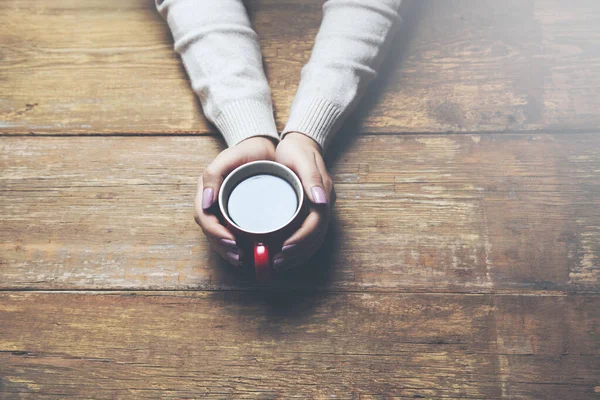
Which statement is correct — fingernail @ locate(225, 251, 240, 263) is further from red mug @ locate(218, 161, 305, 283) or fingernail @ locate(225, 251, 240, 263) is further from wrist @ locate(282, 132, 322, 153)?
wrist @ locate(282, 132, 322, 153)

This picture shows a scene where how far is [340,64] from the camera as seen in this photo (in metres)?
0.82

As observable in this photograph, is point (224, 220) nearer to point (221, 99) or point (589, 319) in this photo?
point (221, 99)

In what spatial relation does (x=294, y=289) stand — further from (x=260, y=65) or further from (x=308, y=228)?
(x=260, y=65)

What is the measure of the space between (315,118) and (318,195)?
0.18m

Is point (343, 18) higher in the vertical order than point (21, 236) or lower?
higher

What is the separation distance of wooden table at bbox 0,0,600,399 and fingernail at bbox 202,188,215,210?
0.15 meters

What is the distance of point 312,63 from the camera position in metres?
0.85

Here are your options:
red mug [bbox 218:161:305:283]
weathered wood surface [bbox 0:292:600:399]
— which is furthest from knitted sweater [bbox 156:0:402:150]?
weathered wood surface [bbox 0:292:600:399]

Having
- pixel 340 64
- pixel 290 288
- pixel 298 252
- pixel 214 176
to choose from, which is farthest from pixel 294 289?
pixel 340 64

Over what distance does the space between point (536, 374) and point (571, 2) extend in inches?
27.7

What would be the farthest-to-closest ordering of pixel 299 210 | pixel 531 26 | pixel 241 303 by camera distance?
pixel 531 26
pixel 241 303
pixel 299 210

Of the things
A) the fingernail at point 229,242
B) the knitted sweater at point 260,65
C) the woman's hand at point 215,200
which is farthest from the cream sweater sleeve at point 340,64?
the fingernail at point 229,242

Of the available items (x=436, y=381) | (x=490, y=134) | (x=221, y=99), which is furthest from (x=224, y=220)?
(x=490, y=134)

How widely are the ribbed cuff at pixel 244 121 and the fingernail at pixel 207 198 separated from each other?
0.14m
